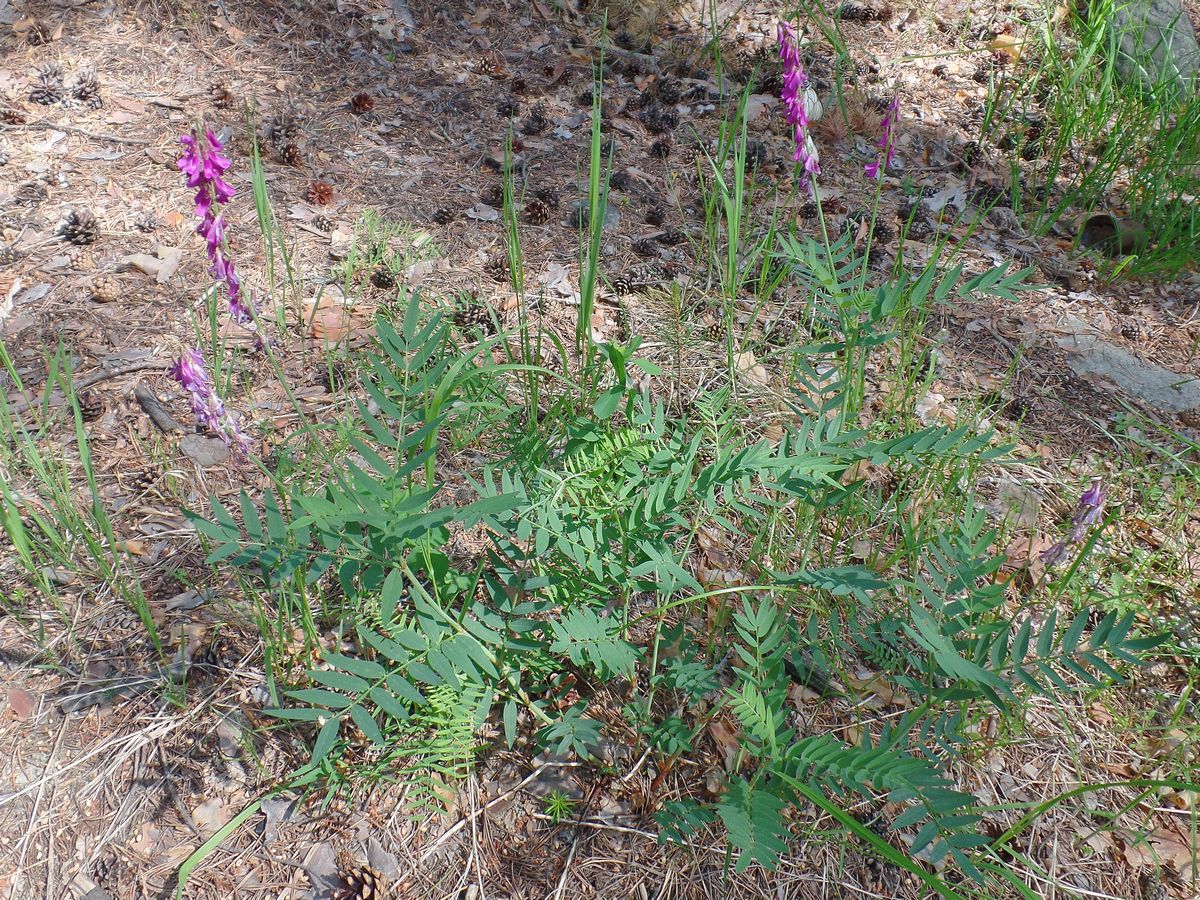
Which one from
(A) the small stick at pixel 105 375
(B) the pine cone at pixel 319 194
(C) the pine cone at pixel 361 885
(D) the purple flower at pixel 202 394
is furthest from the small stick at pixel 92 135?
(C) the pine cone at pixel 361 885

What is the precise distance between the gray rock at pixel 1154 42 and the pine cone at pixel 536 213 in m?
2.60

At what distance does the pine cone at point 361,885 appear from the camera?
146 cm

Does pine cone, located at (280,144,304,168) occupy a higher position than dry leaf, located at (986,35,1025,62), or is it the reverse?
dry leaf, located at (986,35,1025,62)

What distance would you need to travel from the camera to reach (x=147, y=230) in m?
2.67

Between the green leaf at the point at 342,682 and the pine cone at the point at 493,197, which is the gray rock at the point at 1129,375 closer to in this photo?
the pine cone at the point at 493,197

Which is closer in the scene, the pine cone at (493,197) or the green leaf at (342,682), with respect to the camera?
the green leaf at (342,682)

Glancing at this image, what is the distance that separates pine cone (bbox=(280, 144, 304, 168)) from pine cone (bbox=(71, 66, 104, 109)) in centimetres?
74

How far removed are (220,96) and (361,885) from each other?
2967mm

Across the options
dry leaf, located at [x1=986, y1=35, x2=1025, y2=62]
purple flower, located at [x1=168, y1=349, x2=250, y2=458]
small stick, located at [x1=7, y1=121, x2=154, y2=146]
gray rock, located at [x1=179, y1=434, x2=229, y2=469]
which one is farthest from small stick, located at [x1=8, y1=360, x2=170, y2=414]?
dry leaf, located at [x1=986, y1=35, x2=1025, y2=62]

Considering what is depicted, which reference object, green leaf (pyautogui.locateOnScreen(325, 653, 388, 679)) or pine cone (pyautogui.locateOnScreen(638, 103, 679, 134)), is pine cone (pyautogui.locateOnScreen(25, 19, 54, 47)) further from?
green leaf (pyautogui.locateOnScreen(325, 653, 388, 679))

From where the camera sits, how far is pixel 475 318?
102 inches

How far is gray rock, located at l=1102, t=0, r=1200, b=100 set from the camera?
11.6 ft

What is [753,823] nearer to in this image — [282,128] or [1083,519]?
[1083,519]

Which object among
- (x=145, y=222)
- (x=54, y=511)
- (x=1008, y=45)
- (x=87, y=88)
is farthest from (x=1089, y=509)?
(x=87, y=88)
